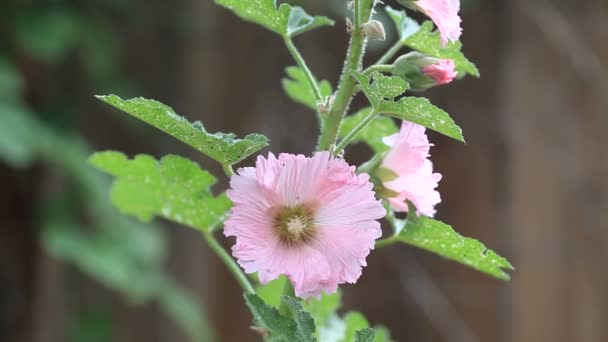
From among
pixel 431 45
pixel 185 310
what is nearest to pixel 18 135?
pixel 185 310

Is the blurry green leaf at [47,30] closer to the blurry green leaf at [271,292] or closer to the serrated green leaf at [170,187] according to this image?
the serrated green leaf at [170,187]

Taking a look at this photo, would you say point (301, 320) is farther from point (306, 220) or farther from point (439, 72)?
point (439, 72)

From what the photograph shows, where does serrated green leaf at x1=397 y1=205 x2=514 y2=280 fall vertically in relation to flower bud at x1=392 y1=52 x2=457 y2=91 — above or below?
below

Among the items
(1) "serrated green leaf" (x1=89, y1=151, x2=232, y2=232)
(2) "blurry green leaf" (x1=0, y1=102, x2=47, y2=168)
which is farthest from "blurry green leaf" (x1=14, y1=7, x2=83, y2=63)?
(1) "serrated green leaf" (x1=89, y1=151, x2=232, y2=232)

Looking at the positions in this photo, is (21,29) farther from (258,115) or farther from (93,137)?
(258,115)

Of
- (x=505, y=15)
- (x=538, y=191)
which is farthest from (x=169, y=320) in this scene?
(x=505, y=15)

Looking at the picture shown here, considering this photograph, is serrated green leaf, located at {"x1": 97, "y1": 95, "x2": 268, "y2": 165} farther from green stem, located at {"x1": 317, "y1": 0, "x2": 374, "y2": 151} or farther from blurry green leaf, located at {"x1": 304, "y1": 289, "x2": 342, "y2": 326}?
blurry green leaf, located at {"x1": 304, "y1": 289, "x2": 342, "y2": 326}
